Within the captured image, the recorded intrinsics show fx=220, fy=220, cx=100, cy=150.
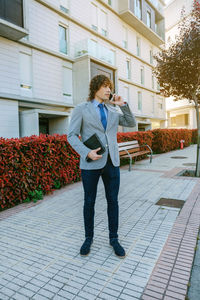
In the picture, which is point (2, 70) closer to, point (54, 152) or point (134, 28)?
point (54, 152)

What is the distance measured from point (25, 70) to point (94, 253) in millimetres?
13427

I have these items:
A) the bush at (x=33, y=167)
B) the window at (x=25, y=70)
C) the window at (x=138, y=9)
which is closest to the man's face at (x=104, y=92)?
the bush at (x=33, y=167)

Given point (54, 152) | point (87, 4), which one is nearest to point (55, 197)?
point (54, 152)

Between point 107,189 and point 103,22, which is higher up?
point 103,22

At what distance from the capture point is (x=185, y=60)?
6484 mm

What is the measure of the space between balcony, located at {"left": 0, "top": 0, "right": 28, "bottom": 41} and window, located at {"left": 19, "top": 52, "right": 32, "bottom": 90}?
1.41m

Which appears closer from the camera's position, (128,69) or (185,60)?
(185,60)

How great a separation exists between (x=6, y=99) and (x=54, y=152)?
28.4 ft

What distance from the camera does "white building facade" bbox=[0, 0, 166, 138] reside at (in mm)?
12297

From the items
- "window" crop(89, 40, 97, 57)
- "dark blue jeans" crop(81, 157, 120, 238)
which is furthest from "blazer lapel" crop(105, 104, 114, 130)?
"window" crop(89, 40, 97, 57)

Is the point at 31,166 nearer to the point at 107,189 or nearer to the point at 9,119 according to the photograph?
the point at 107,189

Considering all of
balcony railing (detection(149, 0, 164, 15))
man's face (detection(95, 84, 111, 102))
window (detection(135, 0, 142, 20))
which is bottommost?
man's face (detection(95, 84, 111, 102))


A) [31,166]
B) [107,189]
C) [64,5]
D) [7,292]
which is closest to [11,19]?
[64,5]

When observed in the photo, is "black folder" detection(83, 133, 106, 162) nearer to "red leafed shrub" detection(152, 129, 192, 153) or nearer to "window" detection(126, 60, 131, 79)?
"red leafed shrub" detection(152, 129, 192, 153)
